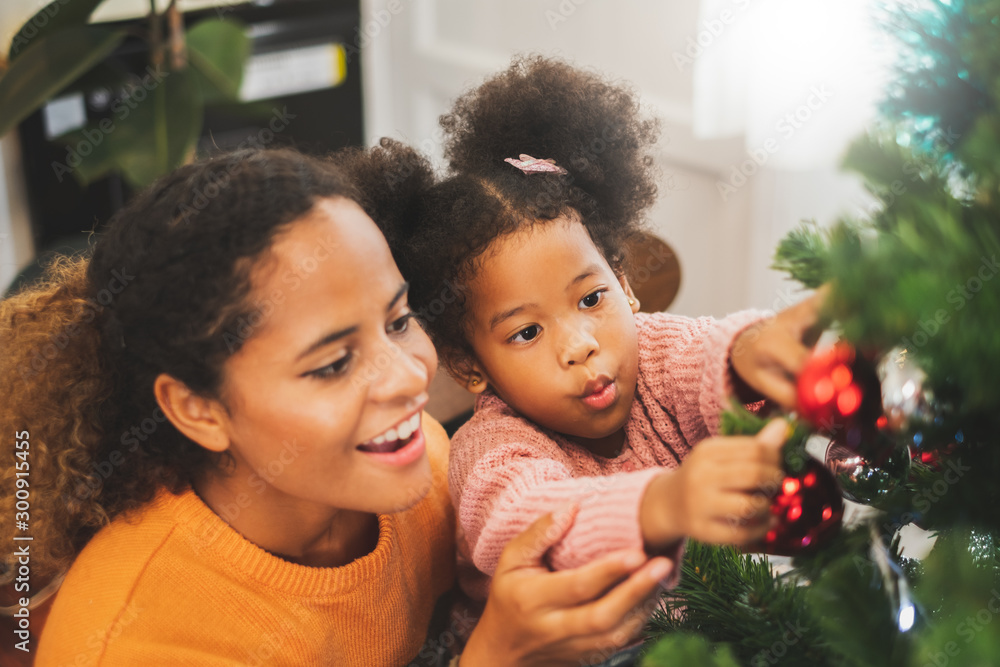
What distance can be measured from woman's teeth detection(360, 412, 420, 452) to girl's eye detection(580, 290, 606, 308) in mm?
234

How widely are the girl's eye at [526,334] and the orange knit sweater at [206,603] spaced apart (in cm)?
28

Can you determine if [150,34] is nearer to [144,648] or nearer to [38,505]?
[38,505]

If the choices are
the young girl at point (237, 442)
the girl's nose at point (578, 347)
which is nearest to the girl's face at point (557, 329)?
the girl's nose at point (578, 347)

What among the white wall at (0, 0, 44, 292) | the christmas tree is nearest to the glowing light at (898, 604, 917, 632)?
the christmas tree

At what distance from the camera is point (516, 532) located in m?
0.76

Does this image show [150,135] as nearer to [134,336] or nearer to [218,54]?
[218,54]

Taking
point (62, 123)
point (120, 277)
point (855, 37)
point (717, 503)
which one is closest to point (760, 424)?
point (717, 503)

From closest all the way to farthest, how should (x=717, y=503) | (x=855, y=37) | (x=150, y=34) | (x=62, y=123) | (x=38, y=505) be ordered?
(x=717, y=503)
(x=38, y=505)
(x=855, y=37)
(x=150, y=34)
(x=62, y=123)

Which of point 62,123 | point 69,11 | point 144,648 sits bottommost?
point 62,123

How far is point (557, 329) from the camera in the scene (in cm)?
89

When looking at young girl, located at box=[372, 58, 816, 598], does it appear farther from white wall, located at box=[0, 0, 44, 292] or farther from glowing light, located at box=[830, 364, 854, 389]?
white wall, located at box=[0, 0, 44, 292]

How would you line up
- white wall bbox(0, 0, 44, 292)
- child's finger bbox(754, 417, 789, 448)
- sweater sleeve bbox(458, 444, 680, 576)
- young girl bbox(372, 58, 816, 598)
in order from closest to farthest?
child's finger bbox(754, 417, 789, 448) → sweater sleeve bbox(458, 444, 680, 576) → young girl bbox(372, 58, 816, 598) → white wall bbox(0, 0, 44, 292)

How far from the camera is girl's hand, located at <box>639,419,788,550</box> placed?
0.54 m

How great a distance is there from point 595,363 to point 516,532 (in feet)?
0.69
